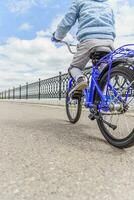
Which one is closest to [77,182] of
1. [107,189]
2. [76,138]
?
[107,189]

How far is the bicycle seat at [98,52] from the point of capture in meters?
4.67

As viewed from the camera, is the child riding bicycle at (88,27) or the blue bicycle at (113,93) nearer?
the blue bicycle at (113,93)

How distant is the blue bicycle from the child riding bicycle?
0.34ft

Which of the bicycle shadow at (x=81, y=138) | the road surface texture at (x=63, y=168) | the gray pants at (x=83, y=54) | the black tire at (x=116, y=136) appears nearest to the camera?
the road surface texture at (x=63, y=168)

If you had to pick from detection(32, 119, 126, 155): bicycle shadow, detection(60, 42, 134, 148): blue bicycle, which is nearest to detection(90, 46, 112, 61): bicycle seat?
detection(60, 42, 134, 148): blue bicycle

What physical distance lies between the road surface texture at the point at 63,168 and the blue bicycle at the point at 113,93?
169mm

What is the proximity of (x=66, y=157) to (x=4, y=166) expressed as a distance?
0.61 m

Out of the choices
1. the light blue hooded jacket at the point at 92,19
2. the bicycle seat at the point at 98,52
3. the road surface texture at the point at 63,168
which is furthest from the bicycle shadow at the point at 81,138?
the light blue hooded jacket at the point at 92,19

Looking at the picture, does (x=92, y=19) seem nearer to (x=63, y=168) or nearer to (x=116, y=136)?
(x=116, y=136)

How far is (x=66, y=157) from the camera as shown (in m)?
3.68

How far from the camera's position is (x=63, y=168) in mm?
3285

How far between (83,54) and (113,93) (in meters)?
0.75

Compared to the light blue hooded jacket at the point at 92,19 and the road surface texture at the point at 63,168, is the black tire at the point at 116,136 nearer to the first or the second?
the road surface texture at the point at 63,168

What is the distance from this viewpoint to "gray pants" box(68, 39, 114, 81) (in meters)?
4.67
